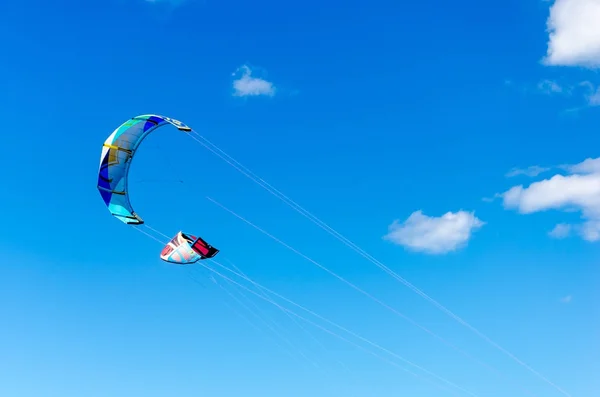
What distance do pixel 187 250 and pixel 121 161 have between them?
6.68m

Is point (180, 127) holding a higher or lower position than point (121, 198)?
higher

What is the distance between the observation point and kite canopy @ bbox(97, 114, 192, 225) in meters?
39.2

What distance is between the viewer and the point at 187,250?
1535 inches

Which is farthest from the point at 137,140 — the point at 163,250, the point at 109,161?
the point at 163,250

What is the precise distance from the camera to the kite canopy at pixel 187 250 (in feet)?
128

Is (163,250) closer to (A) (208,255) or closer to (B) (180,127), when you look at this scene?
(A) (208,255)

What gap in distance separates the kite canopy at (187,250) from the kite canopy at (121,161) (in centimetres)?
246

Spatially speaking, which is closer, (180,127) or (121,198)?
(180,127)

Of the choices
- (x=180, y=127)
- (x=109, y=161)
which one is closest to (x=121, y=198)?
(x=109, y=161)

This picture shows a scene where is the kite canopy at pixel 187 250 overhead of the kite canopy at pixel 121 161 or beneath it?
beneath

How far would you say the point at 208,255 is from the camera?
128ft

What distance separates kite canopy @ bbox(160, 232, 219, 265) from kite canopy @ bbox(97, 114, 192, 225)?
2460 mm

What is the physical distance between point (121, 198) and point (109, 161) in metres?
2.35

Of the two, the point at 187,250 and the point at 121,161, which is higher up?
Result: the point at 121,161
